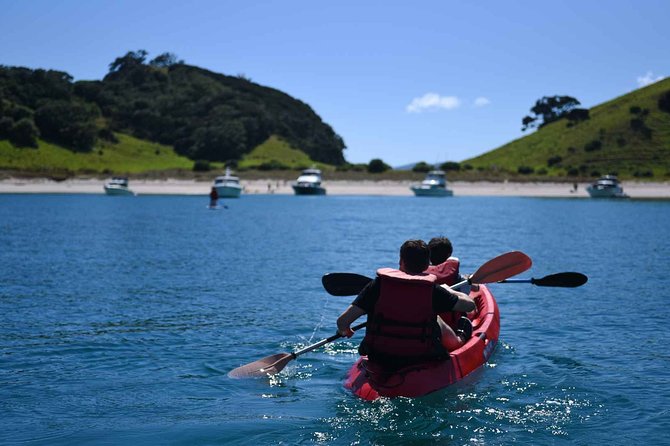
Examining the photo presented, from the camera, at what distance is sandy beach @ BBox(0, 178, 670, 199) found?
88.4 metres

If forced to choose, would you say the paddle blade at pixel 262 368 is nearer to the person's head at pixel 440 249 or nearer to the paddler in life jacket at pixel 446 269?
the paddler in life jacket at pixel 446 269

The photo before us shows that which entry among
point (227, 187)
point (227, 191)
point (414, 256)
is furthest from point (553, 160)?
point (414, 256)

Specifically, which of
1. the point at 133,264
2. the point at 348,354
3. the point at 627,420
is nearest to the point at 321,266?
the point at 133,264

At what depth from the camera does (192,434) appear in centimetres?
858

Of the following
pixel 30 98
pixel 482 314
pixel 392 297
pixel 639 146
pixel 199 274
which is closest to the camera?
pixel 392 297

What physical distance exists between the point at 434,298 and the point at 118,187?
8067 cm

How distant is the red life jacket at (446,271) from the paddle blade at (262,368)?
250 centimetres

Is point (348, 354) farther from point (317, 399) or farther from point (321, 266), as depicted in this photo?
point (321, 266)

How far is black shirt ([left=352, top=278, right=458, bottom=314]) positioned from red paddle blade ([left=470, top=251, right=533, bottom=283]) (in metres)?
2.74

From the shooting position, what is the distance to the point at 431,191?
90.2 m

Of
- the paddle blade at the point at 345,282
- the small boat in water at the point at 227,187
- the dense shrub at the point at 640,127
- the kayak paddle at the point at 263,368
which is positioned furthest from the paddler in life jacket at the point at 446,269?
the dense shrub at the point at 640,127

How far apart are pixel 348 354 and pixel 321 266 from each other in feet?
41.7

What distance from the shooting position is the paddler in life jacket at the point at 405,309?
334 inches

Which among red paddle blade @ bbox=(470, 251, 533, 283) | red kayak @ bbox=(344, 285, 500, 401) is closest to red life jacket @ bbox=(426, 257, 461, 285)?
red paddle blade @ bbox=(470, 251, 533, 283)
